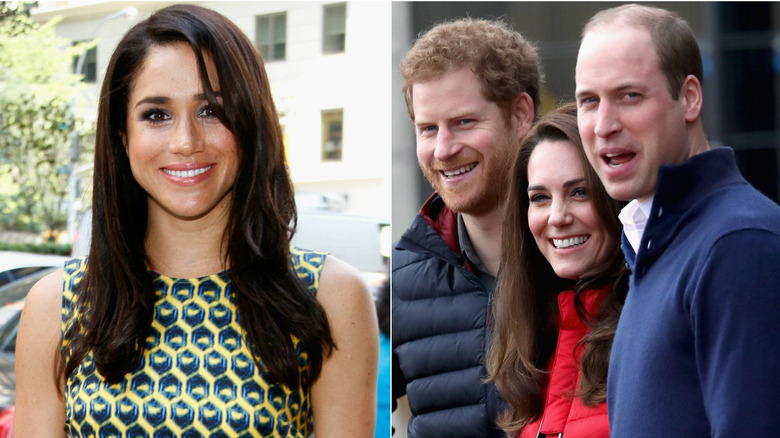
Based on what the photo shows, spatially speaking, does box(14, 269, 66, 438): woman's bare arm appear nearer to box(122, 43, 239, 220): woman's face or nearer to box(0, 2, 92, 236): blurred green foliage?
box(122, 43, 239, 220): woman's face

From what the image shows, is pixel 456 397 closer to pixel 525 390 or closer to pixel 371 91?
pixel 525 390

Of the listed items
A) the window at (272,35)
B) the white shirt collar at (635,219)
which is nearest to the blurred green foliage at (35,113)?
the window at (272,35)

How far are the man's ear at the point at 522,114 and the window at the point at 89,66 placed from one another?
65.3 inches

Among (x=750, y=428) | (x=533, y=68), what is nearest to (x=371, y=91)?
(x=533, y=68)

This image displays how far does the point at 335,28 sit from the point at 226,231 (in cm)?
153

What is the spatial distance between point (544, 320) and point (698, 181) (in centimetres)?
65

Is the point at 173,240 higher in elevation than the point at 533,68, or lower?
lower

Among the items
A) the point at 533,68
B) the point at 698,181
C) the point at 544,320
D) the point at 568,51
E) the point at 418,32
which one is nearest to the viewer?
the point at 698,181

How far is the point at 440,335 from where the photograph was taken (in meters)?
2.23

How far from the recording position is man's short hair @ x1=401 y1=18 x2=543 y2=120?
7.41 ft

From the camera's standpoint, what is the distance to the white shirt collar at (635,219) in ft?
5.71

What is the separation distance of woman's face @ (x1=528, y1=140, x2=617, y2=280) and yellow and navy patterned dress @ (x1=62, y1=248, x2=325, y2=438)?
0.54 metres

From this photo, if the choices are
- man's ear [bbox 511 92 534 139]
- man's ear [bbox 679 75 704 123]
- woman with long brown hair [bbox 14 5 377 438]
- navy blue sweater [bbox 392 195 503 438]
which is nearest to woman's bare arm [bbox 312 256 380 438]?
woman with long brown hair [bbox 14 5 377 438]

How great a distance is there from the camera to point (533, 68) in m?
2.33
